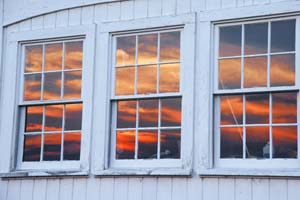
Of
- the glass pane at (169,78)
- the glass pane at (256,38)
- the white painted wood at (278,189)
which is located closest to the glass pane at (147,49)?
the glass pane at (169,78)

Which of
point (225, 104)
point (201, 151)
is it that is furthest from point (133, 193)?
point (225, 104)

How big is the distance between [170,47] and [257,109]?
1.45m

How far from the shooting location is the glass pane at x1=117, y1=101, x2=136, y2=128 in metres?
9.39

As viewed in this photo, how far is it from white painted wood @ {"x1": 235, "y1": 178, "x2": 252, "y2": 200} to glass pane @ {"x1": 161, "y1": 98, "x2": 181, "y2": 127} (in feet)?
3.68

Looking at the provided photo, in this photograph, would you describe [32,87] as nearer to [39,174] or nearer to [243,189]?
[39,174]

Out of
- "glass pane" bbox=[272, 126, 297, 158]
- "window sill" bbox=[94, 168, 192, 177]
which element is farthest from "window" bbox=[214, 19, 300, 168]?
"window sill" bbox=[94, 168, 192, 177]

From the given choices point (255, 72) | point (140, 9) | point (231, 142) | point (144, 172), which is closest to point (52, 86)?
point (140, 9)

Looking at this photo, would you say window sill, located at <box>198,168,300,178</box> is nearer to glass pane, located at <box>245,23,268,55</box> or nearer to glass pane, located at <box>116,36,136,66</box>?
glass pane, located at <box>245,23,268,55</box>

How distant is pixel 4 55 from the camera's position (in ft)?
34.6

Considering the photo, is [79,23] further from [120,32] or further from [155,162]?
[155,162]

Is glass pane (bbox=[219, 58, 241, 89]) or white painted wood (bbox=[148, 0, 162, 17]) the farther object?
white painted wood (bbox=[148, 0, 162, 17])

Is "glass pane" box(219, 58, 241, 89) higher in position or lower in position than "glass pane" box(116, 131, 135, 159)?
higher

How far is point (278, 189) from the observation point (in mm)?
8148

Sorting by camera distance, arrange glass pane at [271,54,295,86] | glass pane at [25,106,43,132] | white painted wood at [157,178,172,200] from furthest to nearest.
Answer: glass pane at [25,106,43,132] → white painted wood at [157,178,172,200] → glass pane at [271,54,295,86]
